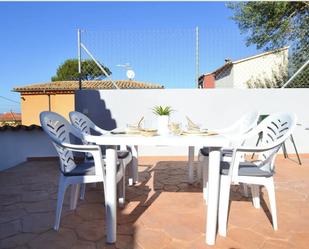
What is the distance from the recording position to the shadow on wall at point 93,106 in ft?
17.4

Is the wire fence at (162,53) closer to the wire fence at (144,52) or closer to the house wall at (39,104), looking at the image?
the wire fence at (144,52)

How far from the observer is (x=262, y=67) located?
263 inches

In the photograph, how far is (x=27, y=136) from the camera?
17.4ft

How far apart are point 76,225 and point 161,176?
1.91 meters

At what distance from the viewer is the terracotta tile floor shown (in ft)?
6.88

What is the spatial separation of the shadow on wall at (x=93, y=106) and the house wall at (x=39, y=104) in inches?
424

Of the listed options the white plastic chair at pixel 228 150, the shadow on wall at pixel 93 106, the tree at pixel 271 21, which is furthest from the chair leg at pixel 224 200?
the tree at pixel 271 21

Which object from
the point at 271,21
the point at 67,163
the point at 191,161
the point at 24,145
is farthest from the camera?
the point at 271,21

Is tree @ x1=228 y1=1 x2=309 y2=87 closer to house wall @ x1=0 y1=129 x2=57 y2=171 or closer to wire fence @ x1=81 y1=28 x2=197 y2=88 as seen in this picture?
wire fence @ x1=81 y1=28 x2=197 y2=88

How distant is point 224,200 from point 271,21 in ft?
24.7

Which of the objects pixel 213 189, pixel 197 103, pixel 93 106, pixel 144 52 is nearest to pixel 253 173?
pixel 213 189

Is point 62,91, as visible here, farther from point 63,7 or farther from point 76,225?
point 76,225

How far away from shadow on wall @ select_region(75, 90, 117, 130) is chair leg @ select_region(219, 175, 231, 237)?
3520 millimetres

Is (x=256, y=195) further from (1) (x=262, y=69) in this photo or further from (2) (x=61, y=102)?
(2) (x=61, y=102)
